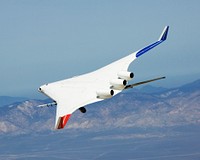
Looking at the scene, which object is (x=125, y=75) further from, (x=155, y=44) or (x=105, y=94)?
(x=155, y=44)

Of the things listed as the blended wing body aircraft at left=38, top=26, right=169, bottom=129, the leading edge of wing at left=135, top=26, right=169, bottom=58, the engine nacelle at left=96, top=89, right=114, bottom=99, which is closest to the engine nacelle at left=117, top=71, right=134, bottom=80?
the blended wing body aircraft at left=38, top=26, right=169, bottom=129

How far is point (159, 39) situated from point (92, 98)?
19.8m

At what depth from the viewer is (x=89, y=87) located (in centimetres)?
7694

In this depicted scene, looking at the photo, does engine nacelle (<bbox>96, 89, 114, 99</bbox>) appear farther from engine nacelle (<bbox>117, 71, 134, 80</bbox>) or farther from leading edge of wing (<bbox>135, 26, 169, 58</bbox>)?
leading edge of wing (<bbox>135, 26, 169, 58</bbox>)

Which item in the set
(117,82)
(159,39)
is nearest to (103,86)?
(117,82)

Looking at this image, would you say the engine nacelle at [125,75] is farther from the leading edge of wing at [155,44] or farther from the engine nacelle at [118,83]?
the leading edge of wing at [155,44]

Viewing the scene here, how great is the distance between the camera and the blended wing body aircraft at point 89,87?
237ft

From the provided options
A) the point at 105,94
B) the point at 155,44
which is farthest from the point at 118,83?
the point at 155,44

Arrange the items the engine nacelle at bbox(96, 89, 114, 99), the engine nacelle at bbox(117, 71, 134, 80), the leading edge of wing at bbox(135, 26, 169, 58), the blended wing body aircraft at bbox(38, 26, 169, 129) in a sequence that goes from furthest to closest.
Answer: the leading edge of wing at bbox(135, 26, 169, 58), the engine nacelle at bbox(117, 71, 134, 80), the blended wing body aircraft at bbox(38, 26, 169, 129), the engine nacelle at bbox(96, 89, 114, 99)

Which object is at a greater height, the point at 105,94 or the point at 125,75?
the point at 125,75

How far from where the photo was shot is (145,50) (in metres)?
85.2

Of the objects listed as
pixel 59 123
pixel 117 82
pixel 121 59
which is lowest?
pixel 59 123

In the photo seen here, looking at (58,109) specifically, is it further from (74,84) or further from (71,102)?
(74,84)

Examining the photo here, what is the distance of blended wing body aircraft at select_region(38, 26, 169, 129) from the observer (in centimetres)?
7225
